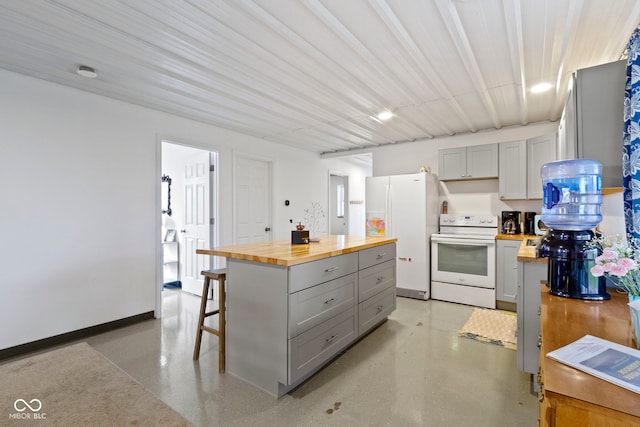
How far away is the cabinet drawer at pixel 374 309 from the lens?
9.07ft

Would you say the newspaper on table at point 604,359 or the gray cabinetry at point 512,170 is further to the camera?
the gray cabinetry at point 512,170

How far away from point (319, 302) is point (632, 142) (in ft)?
6.46

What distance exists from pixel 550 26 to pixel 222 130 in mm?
3727

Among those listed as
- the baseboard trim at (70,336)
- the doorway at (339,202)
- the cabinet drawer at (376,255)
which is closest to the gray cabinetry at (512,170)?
the cabinet drawer at (376,255)

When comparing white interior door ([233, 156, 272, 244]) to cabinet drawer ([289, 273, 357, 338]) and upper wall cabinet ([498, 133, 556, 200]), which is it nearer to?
cabinet drawer ([289, 273, 357, 338])

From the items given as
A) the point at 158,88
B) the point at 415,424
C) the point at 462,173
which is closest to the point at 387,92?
the point at 462,173

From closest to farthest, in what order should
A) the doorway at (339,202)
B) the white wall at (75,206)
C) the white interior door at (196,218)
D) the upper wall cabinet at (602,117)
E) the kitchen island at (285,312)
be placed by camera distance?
1. the upper wall cabinet at (602,117)
2. the kitchen island at (285,312)
3. the white wall at (75,206)
4. the white interior door at (196,218)
5. the doorway at (339,202)

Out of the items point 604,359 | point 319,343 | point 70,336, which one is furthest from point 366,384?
point 70,336

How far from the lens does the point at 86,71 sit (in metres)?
2.46

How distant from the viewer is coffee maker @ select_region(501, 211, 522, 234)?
400 centimetres

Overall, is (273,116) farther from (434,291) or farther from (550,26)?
(434,291)

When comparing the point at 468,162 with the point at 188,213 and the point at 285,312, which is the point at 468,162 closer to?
the point at 285,312

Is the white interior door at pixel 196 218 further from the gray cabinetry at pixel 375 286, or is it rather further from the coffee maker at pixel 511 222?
the coffee maker at pixel 511 222

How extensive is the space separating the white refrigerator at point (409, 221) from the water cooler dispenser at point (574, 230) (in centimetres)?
254
